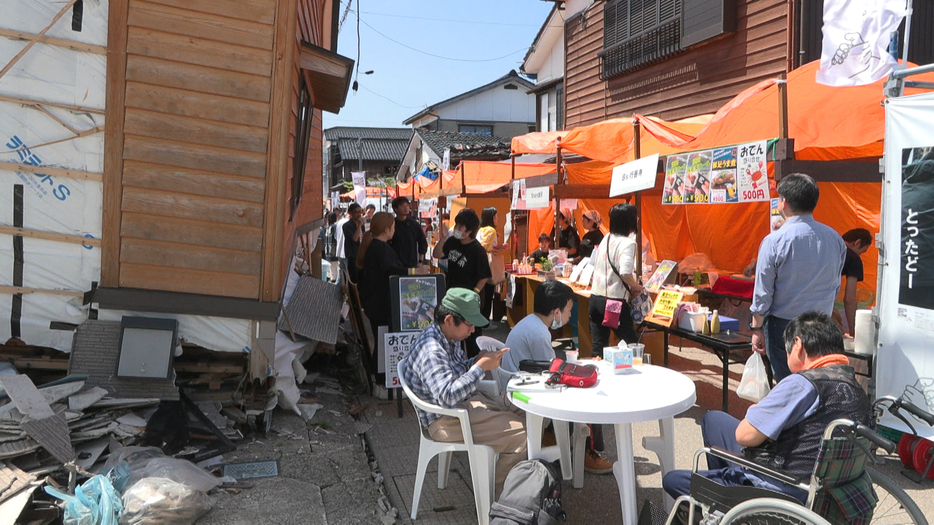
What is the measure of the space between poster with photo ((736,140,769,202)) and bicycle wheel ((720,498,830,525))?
3.50 meters

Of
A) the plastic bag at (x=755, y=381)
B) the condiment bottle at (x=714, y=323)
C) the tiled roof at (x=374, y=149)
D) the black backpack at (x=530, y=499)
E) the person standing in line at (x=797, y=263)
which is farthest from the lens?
the tiled roof at (x=374, y=149)

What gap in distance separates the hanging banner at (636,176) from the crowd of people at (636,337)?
1.26 m

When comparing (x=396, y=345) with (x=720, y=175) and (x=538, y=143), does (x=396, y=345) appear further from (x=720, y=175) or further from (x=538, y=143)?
(x=538, y=143)

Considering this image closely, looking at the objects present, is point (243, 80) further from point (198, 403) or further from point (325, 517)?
point (325, 517)

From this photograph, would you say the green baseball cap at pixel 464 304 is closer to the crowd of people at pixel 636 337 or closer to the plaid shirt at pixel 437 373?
the crowd of people at pixel 636 337

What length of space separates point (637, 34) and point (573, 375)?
10.1 meters

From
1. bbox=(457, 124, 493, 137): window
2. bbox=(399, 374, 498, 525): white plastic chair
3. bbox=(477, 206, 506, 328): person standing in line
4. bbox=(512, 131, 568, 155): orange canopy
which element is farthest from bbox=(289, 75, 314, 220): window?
bbox=(457, 124, 493, 137): window

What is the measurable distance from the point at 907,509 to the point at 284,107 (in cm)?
463

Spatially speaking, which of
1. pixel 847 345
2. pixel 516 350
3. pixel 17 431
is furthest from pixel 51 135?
pixel 847 345

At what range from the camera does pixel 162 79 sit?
4.88m

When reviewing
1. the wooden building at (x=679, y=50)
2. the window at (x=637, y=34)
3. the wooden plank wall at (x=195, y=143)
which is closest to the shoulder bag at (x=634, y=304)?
the wooden plank wall at (x=195, y=143)

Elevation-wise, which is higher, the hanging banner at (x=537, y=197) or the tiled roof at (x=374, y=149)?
the tiled roof at (x=374, y=149)

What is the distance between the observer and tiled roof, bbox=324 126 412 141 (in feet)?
148

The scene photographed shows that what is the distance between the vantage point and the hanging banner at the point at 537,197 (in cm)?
950
